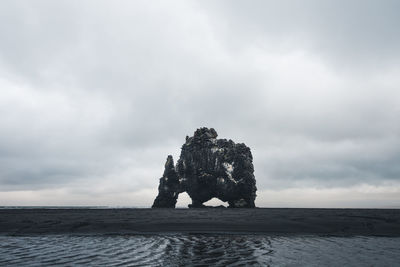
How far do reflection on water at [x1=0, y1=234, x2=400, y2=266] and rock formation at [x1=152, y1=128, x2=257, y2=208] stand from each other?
351ft

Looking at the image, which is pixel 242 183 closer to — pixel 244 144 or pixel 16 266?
pixel 244 144

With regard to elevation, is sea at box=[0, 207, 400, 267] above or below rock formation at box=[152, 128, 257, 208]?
below

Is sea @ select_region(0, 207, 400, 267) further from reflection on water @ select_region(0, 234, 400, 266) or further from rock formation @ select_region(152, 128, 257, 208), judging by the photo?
rock formation @ select_region(152, 128, 257, 208)

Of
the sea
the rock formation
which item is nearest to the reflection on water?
the sea

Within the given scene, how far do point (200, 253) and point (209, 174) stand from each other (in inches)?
4548

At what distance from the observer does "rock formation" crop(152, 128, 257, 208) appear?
426ft

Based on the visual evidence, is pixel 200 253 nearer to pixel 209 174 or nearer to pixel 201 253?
pixel 201 253

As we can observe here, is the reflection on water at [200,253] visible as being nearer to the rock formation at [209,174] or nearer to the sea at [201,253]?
the sea at [201,253]

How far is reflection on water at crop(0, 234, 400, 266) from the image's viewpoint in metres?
16.0

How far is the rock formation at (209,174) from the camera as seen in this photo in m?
130

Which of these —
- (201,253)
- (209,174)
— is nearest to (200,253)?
(201,253)

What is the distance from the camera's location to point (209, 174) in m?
133

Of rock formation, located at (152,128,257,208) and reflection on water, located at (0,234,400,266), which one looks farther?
rock formation, located at (152,128,257,208)

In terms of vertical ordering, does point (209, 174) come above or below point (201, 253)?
→ above
